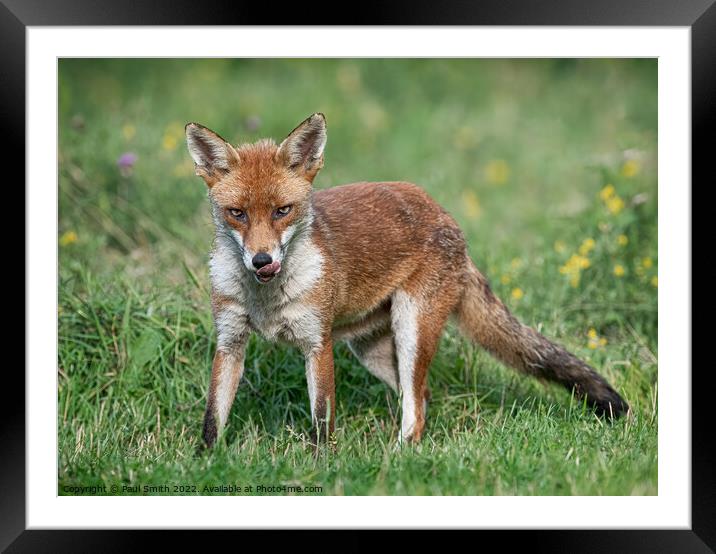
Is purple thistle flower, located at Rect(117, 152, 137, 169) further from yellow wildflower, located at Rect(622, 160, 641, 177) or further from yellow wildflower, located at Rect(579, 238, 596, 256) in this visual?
yellow wildflower, located at Rect(622, 160, 641, 177)

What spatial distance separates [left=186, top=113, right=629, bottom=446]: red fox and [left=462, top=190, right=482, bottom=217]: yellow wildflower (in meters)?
4.17

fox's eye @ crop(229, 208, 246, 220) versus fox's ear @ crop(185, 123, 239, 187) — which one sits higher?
fox's ear @ crop(185, 123, 239, 187)

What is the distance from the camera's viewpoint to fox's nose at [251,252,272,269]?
18.0 ft

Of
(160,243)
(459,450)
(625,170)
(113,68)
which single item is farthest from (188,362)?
(113,68)

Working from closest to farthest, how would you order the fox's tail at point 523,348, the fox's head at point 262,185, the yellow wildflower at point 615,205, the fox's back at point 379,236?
1. the fox's head at point 262,185
2. the fox's back at point 379,236
3. the fox's tail at point 523,348
4. the yellow wildflower at point 615,205

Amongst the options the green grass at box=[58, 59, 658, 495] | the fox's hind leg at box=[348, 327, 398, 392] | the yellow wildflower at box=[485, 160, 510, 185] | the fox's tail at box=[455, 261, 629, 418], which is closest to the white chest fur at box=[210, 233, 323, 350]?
the green grass at box=[58, 59, 658, 495]

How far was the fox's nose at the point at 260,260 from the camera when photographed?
5.49 m

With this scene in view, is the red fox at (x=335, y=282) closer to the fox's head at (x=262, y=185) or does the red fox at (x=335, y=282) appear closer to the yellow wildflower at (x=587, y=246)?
the fox's head at (x=262, y=185)

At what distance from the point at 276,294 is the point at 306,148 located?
3.26 feet

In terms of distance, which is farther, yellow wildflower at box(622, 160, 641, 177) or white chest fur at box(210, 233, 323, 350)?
yellow wildflower at box(622, 160, 641, 177)

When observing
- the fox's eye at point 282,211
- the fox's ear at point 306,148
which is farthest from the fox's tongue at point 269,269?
the fox's ear at point 306,148

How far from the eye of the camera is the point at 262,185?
5.80 meters

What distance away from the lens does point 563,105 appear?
14477 millimetres
